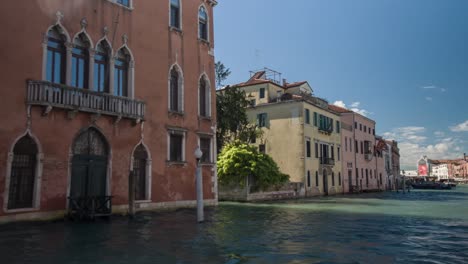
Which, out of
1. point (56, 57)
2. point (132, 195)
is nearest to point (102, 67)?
point (56, 57)

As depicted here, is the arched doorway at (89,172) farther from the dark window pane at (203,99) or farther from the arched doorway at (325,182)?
the arched doorway at (325,182)

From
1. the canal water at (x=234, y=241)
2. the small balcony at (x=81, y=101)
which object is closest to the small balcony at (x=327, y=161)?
the canal water at (x=234, y=241)

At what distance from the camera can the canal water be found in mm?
7941

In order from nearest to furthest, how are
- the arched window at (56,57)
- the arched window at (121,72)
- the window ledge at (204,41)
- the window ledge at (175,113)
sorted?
the arched window at (56,57)
the arched window at (121,72)
the window ledge at (175,113)
the window ledge at (204,41)

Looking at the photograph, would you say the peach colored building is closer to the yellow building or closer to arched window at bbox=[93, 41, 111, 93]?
the yellow building

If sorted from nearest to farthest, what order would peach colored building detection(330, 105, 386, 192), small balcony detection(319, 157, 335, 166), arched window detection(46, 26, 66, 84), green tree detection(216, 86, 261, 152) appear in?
1. arched window detection(46, 26, 66, 84)
2. green tree detection(216, 86, 261, 152)
3. small balcony detection(319, 157, 335, 166)
4. peach colored building detection(330, 105, 386, 192)

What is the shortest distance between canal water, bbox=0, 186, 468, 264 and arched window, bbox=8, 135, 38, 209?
880 millimetres

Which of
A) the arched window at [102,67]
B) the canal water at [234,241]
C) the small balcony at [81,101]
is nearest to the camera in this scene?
the canal water at [234,241]

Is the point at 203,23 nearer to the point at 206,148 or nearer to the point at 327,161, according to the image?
the point at 206,148

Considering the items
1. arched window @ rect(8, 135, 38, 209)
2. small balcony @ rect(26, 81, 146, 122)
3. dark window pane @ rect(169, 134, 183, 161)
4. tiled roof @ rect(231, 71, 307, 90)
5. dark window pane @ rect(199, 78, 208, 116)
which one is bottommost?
arched window @ rect(8, 135, 38, 209)

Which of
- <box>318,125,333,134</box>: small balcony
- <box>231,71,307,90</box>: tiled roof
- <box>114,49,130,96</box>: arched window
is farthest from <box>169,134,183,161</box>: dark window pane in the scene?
<box>318,125,333,134</box>: small balcony

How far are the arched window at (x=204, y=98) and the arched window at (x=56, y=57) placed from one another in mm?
7727

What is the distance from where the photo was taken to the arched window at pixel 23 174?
42.7 ft

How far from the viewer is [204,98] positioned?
2134 cm
